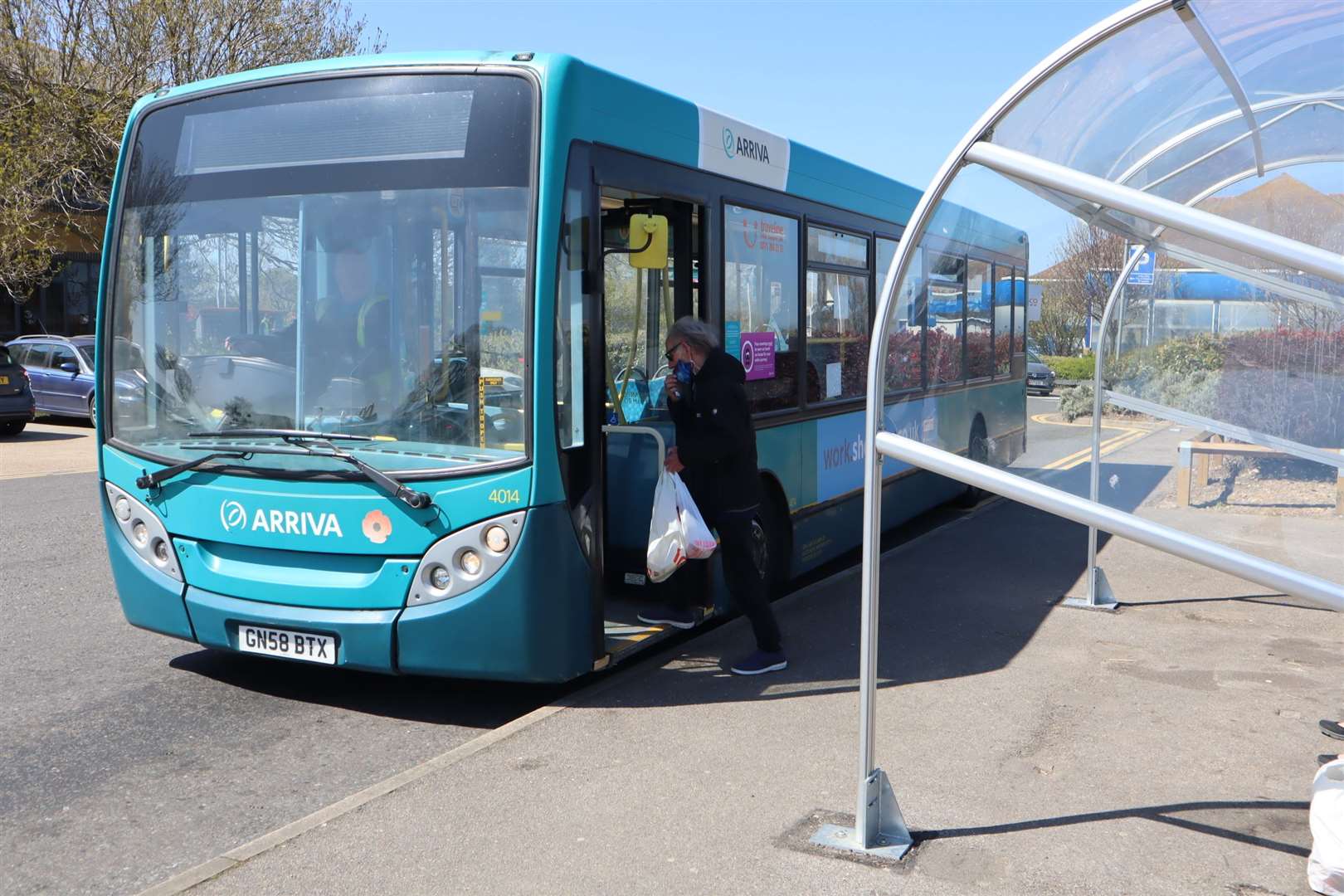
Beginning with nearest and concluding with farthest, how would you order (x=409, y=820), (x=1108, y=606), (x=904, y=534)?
1. (x=409, y=820)
2. (x=1108, y=606)
3. (x=904, y=534)

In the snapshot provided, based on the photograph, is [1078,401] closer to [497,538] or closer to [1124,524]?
[497,538]

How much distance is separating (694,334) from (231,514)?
2360 mm

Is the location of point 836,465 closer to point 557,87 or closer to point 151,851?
point 557,87

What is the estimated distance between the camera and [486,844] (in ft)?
14.2

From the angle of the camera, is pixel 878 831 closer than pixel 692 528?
Yes

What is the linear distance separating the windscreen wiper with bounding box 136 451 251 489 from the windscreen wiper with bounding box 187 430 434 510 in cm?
3

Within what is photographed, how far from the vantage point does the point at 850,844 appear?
4.29m

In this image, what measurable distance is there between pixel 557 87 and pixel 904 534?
24.2 ft

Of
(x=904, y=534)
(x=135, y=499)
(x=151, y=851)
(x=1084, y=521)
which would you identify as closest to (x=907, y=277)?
(x=1084, y=521)

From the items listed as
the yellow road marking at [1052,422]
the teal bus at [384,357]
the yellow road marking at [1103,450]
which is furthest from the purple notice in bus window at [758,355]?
the yellow road marking at [1103,450]

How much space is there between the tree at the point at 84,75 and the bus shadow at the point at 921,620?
18.7 metres

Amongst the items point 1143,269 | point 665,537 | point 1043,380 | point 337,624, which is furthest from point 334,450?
point 1043,380

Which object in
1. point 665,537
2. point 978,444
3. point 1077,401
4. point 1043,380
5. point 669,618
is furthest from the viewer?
point 1043,380

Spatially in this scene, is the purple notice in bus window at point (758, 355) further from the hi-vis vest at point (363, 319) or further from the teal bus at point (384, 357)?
the hi-vis vest at point (363, 319)
